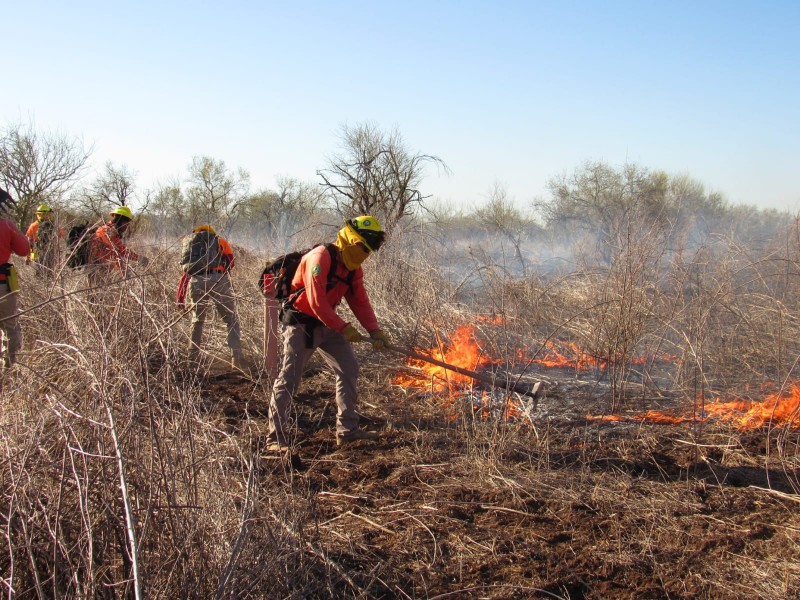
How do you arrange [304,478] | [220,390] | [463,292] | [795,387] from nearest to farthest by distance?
[304,478]
[795,387]
[220,390]
[463,292]

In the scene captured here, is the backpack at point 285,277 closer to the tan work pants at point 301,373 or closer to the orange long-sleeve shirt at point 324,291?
the orange long-sleeve shirt at point 324,291

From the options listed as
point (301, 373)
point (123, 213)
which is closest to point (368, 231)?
point (301, 373)

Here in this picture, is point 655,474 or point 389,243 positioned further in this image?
point 389,243

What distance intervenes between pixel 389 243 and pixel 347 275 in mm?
4214

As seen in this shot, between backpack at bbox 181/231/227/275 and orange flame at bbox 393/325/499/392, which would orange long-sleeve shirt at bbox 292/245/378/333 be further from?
backpack at bbox 181/231/227/275

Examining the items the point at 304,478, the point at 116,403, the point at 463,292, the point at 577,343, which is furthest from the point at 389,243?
the point at 116,403

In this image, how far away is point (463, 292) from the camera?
8141 mm

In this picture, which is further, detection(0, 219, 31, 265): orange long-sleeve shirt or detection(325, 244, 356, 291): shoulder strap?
detection(0, 219, 31, 265): orange long-sleeve shirt

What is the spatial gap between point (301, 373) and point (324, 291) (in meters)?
0.70

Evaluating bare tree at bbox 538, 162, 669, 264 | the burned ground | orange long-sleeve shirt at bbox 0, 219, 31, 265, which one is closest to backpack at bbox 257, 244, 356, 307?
the burned ground

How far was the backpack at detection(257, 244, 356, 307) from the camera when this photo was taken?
4.47m

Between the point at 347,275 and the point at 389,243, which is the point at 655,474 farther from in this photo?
the point at 389,243

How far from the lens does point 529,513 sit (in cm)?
348

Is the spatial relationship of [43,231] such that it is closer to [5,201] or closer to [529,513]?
[5,201]
